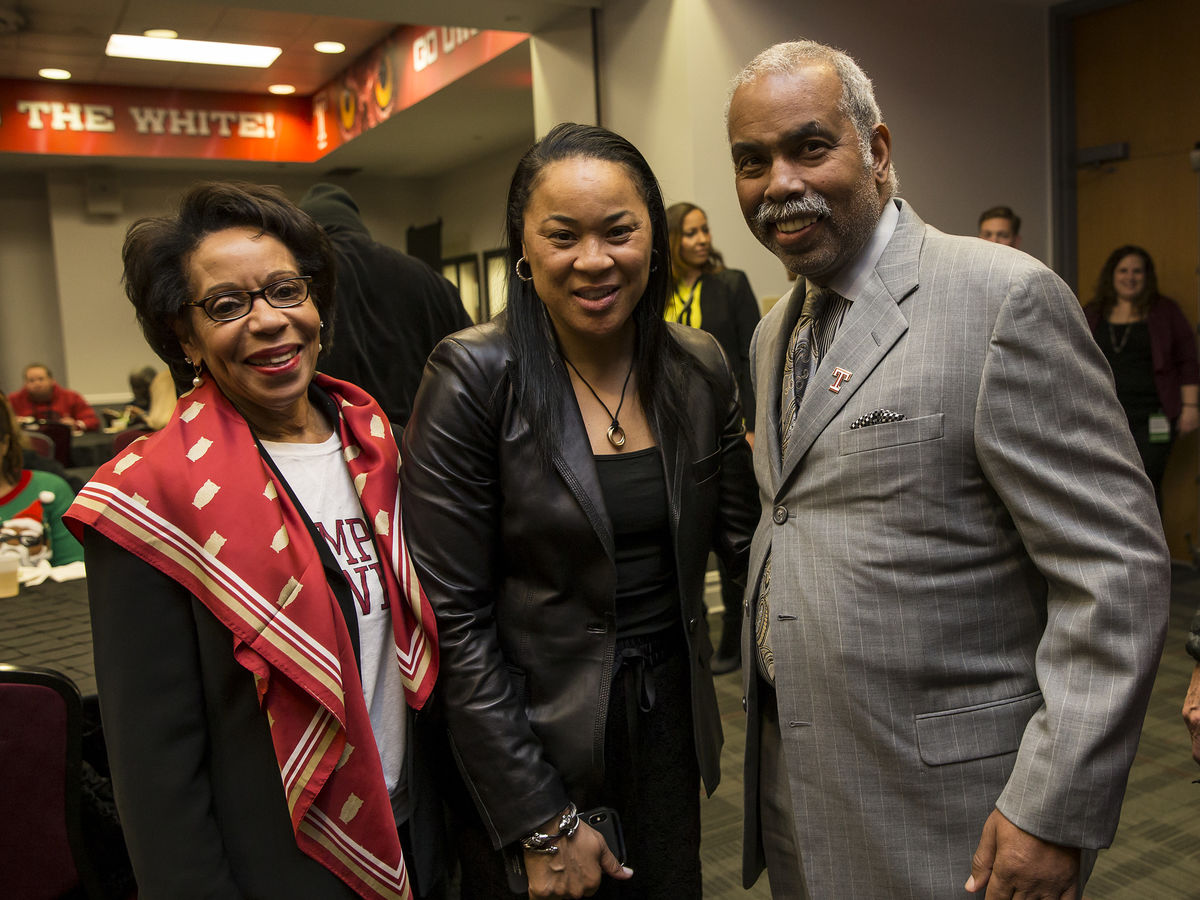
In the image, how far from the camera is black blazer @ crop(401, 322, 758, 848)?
1.33 m

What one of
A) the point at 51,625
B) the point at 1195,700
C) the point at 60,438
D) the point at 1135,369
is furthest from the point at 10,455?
the point at 1135,369

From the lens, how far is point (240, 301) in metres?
1.29

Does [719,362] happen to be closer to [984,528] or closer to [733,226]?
[984,528]

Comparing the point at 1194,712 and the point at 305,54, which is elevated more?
the point at 305,54

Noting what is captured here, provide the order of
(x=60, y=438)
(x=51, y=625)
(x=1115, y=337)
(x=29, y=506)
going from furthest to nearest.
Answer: (x=60, y=438) → (x=1115, y=337) → (x=29, y=506) → (x=51, y=625)

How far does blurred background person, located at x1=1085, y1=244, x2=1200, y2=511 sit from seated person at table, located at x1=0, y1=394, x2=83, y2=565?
4.73 meters

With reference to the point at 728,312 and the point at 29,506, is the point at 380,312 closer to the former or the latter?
the point at 29,506

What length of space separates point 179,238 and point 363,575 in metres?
0.52

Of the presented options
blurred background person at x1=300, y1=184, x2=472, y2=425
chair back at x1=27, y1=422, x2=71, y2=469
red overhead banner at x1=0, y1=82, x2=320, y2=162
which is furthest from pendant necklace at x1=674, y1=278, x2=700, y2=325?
red overhead banner at x1=0, y1=82, x2=320, y2=162

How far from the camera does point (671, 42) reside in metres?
4.47

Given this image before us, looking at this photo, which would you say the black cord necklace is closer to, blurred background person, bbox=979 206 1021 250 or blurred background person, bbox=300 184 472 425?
blurred background person, bbox=300 184 472 425

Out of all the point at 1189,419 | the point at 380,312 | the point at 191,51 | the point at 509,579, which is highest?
the point at 191,51

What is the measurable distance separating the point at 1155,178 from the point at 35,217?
34.6 feet

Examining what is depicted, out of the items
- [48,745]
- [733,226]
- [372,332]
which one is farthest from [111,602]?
[733,226]
